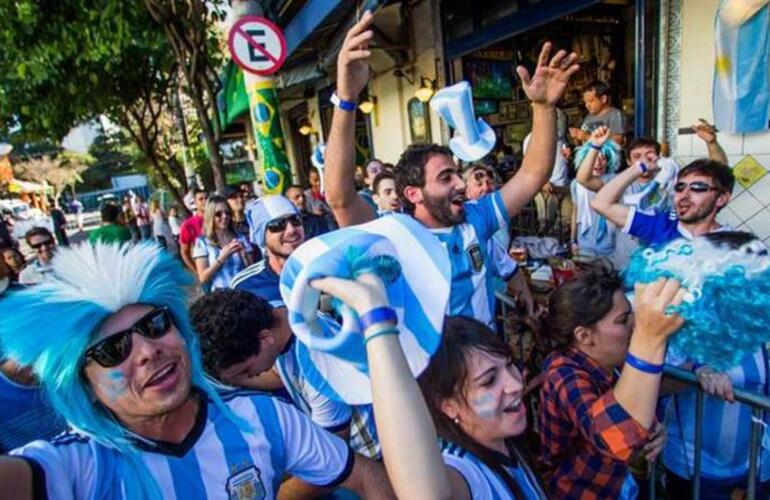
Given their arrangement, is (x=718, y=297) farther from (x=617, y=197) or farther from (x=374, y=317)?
(x=617, y=197)

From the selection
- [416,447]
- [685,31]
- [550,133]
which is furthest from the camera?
[685,31]

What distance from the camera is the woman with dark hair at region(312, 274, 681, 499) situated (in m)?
0.99

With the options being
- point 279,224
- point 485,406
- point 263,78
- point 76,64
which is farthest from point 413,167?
point 76,64

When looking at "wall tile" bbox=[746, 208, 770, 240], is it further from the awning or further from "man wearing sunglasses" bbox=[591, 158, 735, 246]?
the awning

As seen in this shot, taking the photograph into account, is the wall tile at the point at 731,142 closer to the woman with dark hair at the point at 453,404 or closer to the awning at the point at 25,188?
the woman with dark hair at the point at 453,404

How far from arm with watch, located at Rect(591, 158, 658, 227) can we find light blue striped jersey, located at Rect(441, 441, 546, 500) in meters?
2.02

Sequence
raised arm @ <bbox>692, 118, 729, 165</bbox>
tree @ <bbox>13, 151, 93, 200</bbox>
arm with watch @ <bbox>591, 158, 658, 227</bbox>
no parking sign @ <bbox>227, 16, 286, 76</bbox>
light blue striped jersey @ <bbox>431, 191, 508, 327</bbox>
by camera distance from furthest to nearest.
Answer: tree @ <bbox>13, 151, 93, 200</bbox> → no parking sign @ <bbox>227, 16, 286, 76</bbox> → raised arm @ <bbox>692, 118, 729, 165</bbox> → arm with watch @ <bbox>591, 158, 658, 227</bbox> → light blue striped jersey @ <bbox>431, 191, 508, 327</bbox>

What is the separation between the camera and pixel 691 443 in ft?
6.11

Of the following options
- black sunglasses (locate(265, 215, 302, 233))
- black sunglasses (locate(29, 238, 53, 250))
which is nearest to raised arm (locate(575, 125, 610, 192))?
black sunglasses (locate(265, 215, 302, 233))

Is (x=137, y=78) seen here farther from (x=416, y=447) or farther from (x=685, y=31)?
(x=416, y=447)

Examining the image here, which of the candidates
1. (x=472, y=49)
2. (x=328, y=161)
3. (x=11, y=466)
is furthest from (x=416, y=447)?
(x=472, y=49)

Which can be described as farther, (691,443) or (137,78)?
(137,78)

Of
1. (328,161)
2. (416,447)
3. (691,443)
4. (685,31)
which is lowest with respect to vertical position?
(691,443)

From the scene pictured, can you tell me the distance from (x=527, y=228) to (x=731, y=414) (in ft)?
17.3
